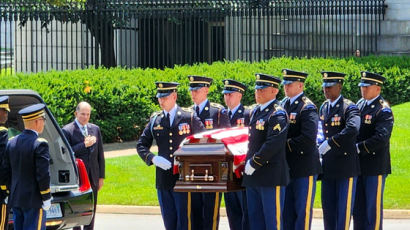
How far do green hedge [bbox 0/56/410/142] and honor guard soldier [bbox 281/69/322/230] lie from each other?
7.95 metres

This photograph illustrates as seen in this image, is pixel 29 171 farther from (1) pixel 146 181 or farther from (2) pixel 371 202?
(1) pixel 146 181

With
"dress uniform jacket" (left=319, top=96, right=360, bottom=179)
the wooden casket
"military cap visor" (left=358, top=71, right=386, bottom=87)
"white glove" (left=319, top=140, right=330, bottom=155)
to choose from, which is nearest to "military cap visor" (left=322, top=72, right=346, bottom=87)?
"dress uniform jacket" (left=319, top=96, right=360, bottom=179)

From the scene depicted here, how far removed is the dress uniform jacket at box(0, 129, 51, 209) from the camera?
9.58 metres

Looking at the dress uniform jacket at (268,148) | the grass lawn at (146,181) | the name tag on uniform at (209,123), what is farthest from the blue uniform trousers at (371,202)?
the grass lawn at (146,181)

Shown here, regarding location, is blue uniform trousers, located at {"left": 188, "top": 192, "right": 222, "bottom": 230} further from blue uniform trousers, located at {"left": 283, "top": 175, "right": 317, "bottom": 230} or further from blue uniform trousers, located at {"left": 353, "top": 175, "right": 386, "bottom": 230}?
blue uniform trousers, located at {"left": 353, "top": 175, "right": 386, "bottom": 230}

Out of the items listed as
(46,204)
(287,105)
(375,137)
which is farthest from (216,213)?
(46,204)

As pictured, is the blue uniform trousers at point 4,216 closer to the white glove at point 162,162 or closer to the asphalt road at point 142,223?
the white glove at point 162,162

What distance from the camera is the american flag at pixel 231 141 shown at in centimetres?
1037

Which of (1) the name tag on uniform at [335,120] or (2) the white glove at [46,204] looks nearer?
(2) the white glove at [46,204]

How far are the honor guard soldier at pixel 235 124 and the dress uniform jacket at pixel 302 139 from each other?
25.3 inches

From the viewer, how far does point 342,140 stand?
35.8ft

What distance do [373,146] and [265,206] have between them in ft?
5.08

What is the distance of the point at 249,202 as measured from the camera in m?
10.4

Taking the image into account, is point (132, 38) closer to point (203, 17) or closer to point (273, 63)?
point (203, 17)
